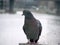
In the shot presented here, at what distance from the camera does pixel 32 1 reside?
24578 millimetres

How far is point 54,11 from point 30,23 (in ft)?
75.6

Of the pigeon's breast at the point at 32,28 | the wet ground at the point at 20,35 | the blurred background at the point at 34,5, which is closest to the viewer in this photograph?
the pigeon's breast at the point at 32,28

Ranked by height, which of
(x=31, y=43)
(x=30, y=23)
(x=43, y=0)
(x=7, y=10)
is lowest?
(x=7, y=10)

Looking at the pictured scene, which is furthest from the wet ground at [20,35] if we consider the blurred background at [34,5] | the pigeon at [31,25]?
the blurred background at [34,5]

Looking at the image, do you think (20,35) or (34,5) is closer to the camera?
(20,35)

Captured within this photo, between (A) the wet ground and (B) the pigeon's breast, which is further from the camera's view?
(A) the wet ground

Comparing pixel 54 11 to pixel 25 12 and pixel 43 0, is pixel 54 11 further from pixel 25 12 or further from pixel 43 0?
pixel 25 12

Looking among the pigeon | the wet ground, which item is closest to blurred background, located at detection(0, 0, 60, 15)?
the wet ground

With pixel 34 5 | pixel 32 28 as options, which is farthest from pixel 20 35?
pixel 34 5

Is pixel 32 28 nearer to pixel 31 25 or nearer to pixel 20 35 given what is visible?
pixel 31 25

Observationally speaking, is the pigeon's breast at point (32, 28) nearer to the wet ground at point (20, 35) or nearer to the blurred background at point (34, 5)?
the wet ground at point (20, 35)

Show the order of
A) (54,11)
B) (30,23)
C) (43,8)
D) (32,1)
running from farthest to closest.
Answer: (54,11) < (43,8) < (32,1) < (30,23)

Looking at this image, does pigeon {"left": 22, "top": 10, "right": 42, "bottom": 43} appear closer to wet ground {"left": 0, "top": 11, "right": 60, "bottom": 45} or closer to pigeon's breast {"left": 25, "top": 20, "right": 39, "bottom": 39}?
pigeon's breast {"left": 25, "top": 20, "right": 39, "bottom": 39}

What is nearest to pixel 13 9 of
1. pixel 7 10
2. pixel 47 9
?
pixel 7 10
